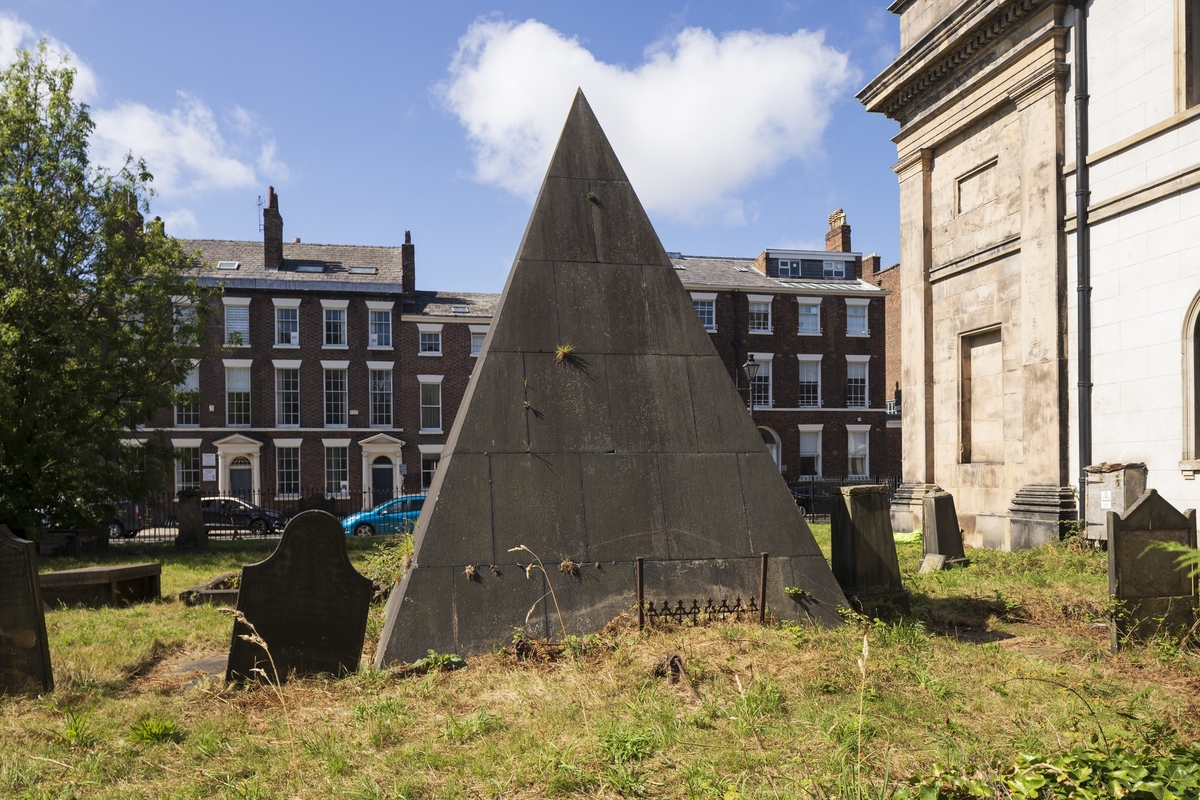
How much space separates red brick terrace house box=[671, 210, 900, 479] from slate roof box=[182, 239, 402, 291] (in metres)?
14.6

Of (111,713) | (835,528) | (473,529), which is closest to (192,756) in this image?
(111,713)

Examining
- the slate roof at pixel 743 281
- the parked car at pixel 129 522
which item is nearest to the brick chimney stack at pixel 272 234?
the parked car at pixel 129 522

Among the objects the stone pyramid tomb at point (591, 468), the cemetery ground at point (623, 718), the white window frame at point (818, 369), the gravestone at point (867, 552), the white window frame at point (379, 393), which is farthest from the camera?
the white window frame at point (818, 369)

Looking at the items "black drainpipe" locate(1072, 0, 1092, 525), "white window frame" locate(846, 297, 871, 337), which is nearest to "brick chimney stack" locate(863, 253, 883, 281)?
"white window frame" locate(846, 297, 871, 337)

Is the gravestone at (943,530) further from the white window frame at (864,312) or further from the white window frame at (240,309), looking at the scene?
the white window frame at (240,309)

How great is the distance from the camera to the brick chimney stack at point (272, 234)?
40344mm

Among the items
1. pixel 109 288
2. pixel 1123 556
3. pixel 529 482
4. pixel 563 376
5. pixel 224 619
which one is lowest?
pixel 224 619

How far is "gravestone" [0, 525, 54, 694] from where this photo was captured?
19.9ft

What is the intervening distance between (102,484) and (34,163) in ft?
24.3

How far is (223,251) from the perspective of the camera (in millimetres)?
42062

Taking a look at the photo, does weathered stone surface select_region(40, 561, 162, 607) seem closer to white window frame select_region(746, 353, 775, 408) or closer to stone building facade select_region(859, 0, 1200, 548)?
stone building facade select_region(859, 0, 1200, 548)

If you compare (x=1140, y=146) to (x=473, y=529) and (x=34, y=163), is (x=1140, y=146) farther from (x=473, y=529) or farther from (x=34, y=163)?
(x=34, y=163)

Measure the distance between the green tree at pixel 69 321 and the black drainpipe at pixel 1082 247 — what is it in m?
18.9

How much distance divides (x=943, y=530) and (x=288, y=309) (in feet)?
109
